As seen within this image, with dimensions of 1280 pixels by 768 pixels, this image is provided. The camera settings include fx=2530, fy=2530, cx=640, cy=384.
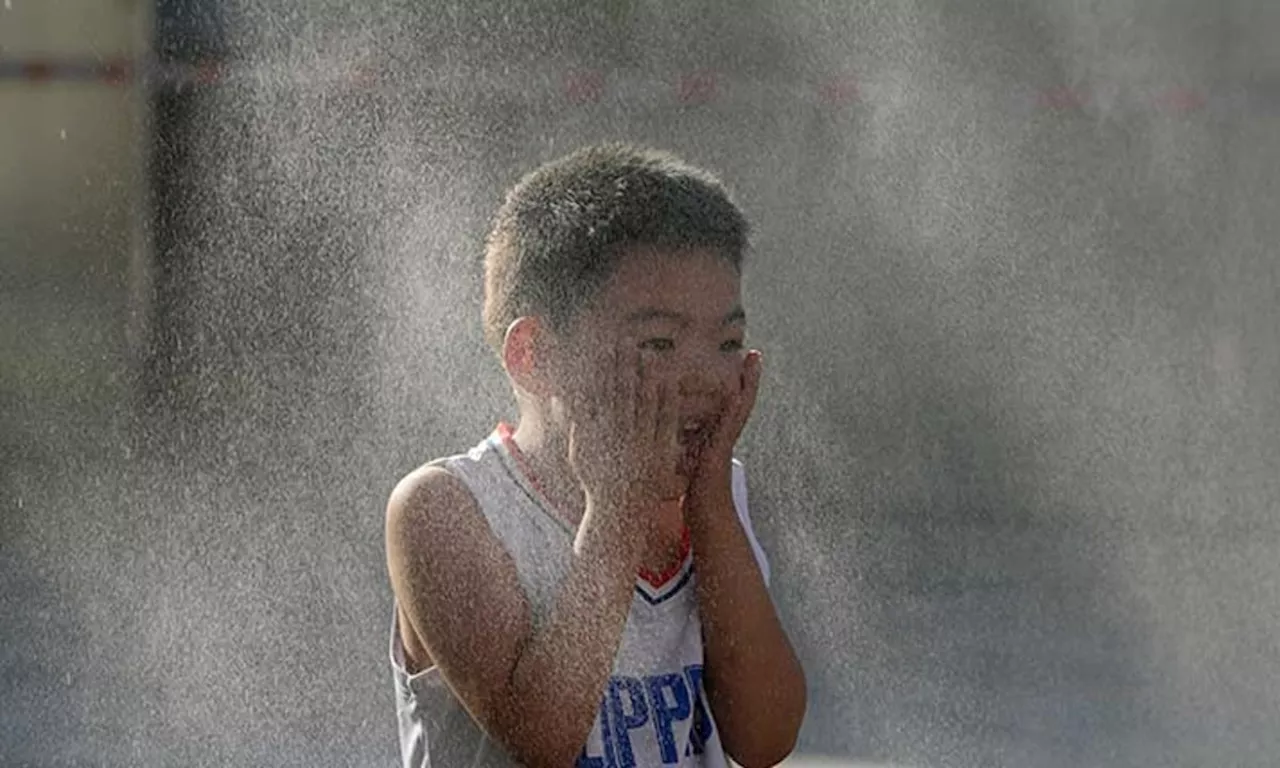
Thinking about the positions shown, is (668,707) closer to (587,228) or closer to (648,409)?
(648,409)

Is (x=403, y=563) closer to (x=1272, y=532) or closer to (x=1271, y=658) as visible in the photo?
(x=1271, y=658)

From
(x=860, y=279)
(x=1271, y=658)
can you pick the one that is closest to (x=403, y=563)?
(x=1271, y=658)

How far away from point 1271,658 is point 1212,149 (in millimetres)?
3231

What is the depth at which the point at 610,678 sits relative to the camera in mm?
2113

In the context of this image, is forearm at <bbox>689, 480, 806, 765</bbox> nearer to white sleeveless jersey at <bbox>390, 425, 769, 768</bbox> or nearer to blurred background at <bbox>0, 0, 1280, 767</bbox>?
white sleeveless jersey at <bbox>390, 425, 769, 768</bbox>

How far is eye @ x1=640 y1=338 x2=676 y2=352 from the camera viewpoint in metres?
2.14

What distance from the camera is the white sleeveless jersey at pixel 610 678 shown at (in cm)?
213

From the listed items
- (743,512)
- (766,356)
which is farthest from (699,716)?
(766,356)

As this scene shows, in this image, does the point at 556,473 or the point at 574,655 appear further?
the point at 556,473

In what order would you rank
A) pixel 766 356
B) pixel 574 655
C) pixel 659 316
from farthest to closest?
pixel 766 356 < pixel 659 316 < pixel 574 655

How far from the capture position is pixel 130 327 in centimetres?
582

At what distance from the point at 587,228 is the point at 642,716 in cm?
43

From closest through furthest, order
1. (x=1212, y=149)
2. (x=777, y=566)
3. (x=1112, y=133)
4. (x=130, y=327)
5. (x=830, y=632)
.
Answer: (x=830, y=632)
(x=777, y=566)
(x=130, y=327)
(x=1112, y=133)
(x=1212, y=149)

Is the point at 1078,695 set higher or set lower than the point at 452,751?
lower
